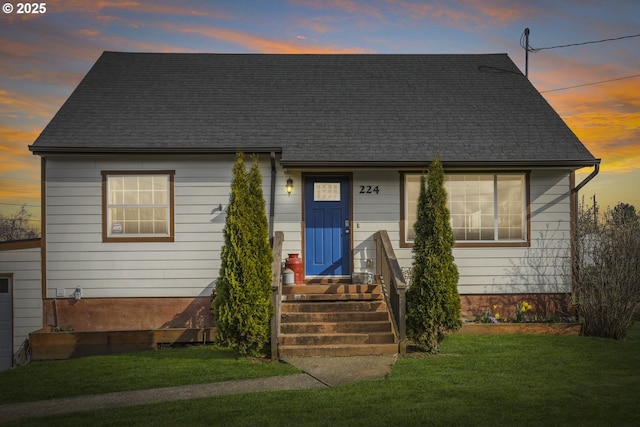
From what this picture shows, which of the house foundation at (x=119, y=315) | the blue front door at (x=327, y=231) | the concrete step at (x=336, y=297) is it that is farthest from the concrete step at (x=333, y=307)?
the house foundation at (x=119, y=315)

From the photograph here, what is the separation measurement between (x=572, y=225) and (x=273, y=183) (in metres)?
6.43

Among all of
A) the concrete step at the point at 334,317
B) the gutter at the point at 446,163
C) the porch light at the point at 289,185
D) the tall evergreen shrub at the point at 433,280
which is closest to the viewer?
the tall evergreen shrub at the point at 433,280

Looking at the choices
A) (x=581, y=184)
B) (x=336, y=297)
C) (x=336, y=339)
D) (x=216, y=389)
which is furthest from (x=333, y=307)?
(x=581, y=184)

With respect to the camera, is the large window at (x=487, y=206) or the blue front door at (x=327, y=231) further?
the large window at (x=487, y=206)

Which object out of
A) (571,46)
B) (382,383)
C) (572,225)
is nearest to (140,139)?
(382,383)

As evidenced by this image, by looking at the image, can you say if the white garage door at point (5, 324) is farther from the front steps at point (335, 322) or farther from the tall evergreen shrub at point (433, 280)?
the tall evergreen shrub at point (433, 280)

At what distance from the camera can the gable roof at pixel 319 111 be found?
40.2 ft

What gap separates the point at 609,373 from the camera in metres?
8.54

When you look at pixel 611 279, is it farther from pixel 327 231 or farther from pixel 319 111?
pixel 319 111

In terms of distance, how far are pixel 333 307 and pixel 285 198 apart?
283 cm

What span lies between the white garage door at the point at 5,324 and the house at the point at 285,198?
85 centimetres

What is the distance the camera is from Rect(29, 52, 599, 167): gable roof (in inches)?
483

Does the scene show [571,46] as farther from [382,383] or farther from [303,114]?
[382,383]

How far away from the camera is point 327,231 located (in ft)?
41.3
